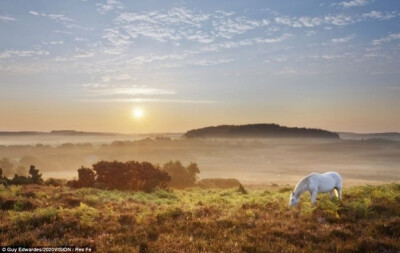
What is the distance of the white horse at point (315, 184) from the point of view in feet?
60.3

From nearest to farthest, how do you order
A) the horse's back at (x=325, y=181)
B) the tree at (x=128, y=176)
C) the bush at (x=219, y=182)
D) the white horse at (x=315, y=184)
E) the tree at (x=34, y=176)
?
the white horse at (x=315, y=184) → the horse's back at (x=325, y=181) → the tree at (x=34, y=176) → the tree at (x=128, y=176) → the bush at (x=219, y=182)

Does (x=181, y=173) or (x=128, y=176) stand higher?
(x=128, y=176)

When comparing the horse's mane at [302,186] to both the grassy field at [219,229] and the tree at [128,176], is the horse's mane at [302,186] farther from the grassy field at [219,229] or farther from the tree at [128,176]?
the tree at [128,176]

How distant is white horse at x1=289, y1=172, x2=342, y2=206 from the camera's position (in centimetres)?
1838

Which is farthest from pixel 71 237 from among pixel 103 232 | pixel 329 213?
pixel 329 213

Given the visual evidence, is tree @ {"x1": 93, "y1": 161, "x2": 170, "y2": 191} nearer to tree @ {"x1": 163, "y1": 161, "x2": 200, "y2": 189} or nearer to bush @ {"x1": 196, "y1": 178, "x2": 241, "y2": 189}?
tree @ {"x1": 163, "y1": 161, "x2": 200, "y2": 189}

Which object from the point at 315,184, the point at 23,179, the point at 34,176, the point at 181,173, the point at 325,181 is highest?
the point at 325,181

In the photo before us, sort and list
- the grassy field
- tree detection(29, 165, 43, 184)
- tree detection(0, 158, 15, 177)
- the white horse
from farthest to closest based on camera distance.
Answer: tree detection(0, 158, 15, 177) < tree detection(29, 165, 43, 184) < the white horse < the grassy field

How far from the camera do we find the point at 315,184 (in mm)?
18578

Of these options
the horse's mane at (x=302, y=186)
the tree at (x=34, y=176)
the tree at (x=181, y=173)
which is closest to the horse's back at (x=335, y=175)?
the horse's mane at (x=302, y=186)

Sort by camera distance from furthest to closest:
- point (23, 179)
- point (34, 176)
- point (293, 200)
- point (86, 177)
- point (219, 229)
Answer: point (86, 177)
point (34, 176)
point (23, 179)
point (293, 200)
point (219, 229)

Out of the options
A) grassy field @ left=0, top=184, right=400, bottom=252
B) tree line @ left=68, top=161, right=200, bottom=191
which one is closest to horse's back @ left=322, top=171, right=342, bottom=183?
grassy field @ left=0, top=184, right=400, bottom=252

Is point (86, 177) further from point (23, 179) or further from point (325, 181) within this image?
point (325, 181)

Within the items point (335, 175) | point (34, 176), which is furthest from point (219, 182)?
point (335, 175)
